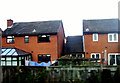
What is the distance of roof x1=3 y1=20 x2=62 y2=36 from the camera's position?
62.8ft

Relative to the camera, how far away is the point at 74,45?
22172 millimetres

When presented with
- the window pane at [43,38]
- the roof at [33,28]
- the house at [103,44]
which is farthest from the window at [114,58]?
the window pane at [43,38]

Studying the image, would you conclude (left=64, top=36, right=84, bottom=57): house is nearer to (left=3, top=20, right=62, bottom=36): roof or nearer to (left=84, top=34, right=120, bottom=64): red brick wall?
(left=84, top=34, right=120, bottom=64): red brick wall

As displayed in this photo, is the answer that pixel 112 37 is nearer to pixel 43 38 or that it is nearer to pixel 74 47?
pixel 74 47

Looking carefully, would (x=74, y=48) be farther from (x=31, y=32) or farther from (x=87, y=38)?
(x=31, y=32)

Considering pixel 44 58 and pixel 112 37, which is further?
pixel 44 58

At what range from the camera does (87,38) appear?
18.6 metres

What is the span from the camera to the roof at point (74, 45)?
2052cm

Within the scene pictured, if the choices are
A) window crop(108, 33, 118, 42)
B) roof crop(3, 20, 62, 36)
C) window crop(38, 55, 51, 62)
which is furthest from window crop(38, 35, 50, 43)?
window crop(108, 33, 118, 42)

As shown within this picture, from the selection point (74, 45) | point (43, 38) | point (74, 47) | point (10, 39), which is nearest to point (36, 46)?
point (43, 38)

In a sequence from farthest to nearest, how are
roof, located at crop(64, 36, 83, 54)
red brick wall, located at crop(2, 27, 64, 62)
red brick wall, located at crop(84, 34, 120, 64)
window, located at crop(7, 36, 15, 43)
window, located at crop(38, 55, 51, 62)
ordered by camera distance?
roof, located at crop(64, 36, 83, 54), window, located at crop(7, 36, 15, 43), window, located at crop(38, 55, 51, 62), red brick wall, located at crop(2, 27, 64, 62), red brick wall, located at crop(84, 34, 120, 64)

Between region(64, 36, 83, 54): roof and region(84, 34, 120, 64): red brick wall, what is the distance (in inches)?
78.1

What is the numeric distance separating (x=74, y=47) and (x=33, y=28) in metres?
8.29

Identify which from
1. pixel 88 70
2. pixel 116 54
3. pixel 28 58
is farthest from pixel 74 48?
pixel 88 70
